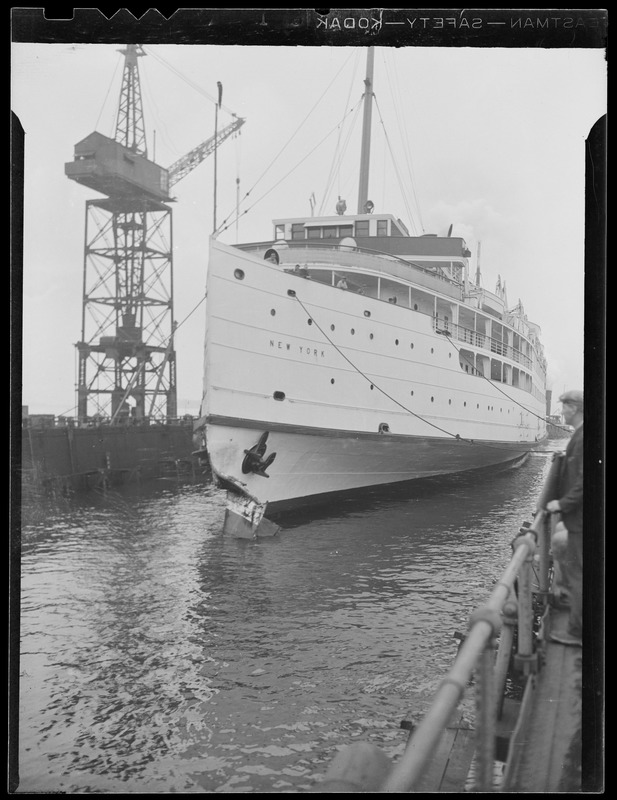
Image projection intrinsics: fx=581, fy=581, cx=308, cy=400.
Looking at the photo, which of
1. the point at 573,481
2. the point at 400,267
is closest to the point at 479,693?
the point at 573,481

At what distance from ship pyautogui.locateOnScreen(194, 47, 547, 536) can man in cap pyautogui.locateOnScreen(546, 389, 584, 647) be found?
6.76 m

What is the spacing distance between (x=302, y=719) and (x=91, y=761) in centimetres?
192

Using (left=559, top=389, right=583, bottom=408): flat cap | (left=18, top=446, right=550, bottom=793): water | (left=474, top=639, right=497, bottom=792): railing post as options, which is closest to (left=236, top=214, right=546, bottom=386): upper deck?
(left=18, top=446, right=550, bottom=793): water

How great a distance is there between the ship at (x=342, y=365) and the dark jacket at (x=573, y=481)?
22.8 feet

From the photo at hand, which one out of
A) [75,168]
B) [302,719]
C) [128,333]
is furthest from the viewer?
[128,333]

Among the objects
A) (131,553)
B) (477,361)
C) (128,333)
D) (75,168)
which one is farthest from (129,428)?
(75,168)

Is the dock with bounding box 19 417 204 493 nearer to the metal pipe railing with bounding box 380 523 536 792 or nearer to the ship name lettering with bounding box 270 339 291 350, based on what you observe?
the ship name lettering with bounding box 270 339 291 350

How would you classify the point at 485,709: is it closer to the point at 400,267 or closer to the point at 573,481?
the point at 573,481

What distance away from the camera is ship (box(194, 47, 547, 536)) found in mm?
12469

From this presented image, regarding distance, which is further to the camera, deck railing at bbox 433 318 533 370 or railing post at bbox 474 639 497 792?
deck railing at bbox 433 318 533 370

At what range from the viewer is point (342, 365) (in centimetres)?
1365

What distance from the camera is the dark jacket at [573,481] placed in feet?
12.3

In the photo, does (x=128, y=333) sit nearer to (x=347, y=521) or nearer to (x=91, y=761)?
(x=347, y=521)

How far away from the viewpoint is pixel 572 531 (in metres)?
4.06
